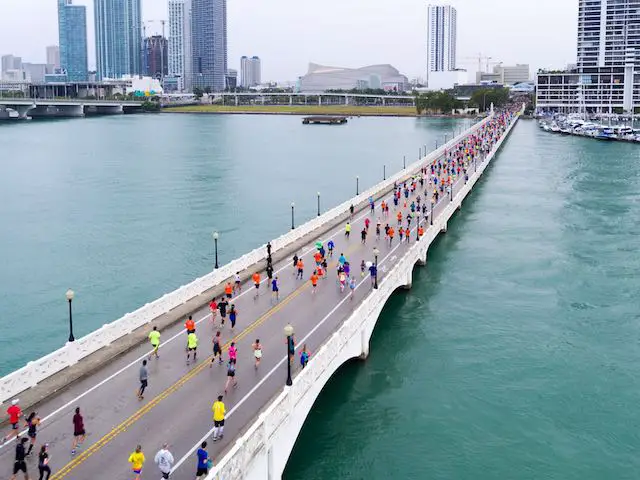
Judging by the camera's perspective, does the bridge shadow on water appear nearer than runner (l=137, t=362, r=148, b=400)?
No

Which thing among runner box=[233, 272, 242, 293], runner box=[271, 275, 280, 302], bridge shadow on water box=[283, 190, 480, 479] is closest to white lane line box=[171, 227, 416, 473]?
bridge shadow on water box=[283, 190, 480, 479]

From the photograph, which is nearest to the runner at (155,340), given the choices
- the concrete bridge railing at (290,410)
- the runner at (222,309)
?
the runner at (222,309)

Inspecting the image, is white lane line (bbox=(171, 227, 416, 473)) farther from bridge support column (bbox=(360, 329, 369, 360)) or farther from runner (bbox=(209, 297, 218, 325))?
runner (bbox=(209, 297, 218, 325))

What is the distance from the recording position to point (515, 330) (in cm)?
3406

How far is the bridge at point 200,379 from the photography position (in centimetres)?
1839

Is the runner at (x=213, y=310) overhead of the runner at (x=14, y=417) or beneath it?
overhead

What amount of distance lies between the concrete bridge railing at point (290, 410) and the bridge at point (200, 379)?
0.04m

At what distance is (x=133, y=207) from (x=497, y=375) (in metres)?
45.4

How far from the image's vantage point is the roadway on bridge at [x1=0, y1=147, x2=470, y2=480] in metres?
18.3

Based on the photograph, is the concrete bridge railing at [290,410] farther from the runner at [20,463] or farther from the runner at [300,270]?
the runner at [20,463]

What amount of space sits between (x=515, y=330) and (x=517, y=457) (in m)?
11.7

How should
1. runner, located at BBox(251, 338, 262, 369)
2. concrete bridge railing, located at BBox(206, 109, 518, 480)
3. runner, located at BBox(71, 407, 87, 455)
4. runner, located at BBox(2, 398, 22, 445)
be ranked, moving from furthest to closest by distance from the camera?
1. runner, located at BBox(251, 338, 262, 369)
2. runner, located at BBox(2, 398, 22, 445)
3. runner, located at BBox(71, 407, 87, 455)
4. concrete bridge railing, located at BBox(206, 109, 518, 480)

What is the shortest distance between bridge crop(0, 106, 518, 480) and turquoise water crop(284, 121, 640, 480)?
1.89 meters

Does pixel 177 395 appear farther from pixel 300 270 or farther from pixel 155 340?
pixel 300 270
